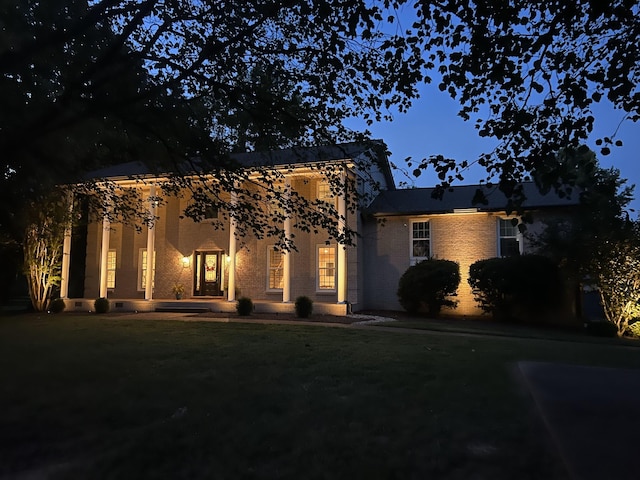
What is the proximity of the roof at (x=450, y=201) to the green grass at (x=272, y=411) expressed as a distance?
8.93 meters

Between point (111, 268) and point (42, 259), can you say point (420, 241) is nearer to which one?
point (111, 268)

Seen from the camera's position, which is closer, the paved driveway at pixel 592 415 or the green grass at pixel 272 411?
the paved driveway at pixel 592 415

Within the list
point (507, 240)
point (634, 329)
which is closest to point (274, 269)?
point (507, 240)

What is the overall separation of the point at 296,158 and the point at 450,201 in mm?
12054

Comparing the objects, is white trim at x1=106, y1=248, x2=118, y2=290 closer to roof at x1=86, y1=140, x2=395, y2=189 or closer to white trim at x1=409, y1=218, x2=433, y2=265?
roof at x1=86, y1=140, x2=395, y2=189

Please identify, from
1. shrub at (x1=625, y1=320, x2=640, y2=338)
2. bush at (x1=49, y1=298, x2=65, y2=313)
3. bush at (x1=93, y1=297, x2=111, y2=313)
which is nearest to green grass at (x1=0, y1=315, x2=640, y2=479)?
shrub at (x1=625, y1=320, x2=640, y2=338)

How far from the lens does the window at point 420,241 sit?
18.7 meters

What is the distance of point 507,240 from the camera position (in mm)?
17781

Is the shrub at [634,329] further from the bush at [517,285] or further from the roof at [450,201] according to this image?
the roof at [450,201]

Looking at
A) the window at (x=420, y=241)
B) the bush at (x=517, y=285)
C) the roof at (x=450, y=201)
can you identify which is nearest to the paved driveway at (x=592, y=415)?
the bush at (x=517, y=285)

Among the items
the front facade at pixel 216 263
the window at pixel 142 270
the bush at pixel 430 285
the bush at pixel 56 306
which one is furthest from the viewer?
the window at pixel 142 270

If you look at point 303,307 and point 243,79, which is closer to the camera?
point 243,79

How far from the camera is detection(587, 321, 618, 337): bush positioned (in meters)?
13.6

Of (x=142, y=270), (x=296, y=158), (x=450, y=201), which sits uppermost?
(x=450, y=201)
